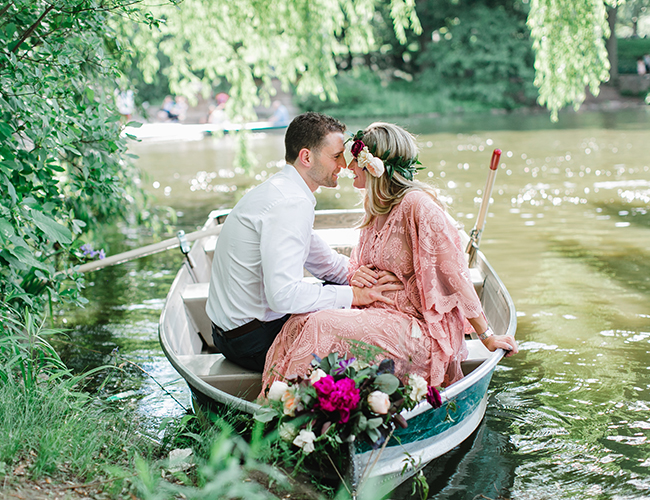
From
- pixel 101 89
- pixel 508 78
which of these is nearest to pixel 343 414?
pixel 101 89

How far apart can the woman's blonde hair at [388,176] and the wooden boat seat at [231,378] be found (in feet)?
3.18

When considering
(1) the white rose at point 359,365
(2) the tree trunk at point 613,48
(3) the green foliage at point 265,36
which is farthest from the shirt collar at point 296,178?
(2) the tree trunk at point 613,48

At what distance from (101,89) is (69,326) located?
6.78 feet

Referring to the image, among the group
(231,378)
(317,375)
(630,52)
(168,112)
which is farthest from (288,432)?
(630,52)

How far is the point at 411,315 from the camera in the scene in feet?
9.91

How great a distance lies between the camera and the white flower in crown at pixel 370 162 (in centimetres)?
292

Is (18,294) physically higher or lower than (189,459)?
higher

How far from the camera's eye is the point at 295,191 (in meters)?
3.01

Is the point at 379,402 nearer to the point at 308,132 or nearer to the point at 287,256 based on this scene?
the point at 287,256

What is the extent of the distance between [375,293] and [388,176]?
0.54 meters

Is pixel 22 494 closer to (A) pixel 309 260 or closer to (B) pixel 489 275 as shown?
(A) pixel 309 260

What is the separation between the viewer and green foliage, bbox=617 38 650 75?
105 ft

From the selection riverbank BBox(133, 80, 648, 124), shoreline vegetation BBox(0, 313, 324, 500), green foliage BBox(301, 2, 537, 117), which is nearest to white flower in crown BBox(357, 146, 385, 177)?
shoreline vegetation BBox(0, 313, 324, 500)

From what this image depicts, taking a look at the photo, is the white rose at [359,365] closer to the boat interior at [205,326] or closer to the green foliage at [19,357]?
the boat interior at [205,326]
